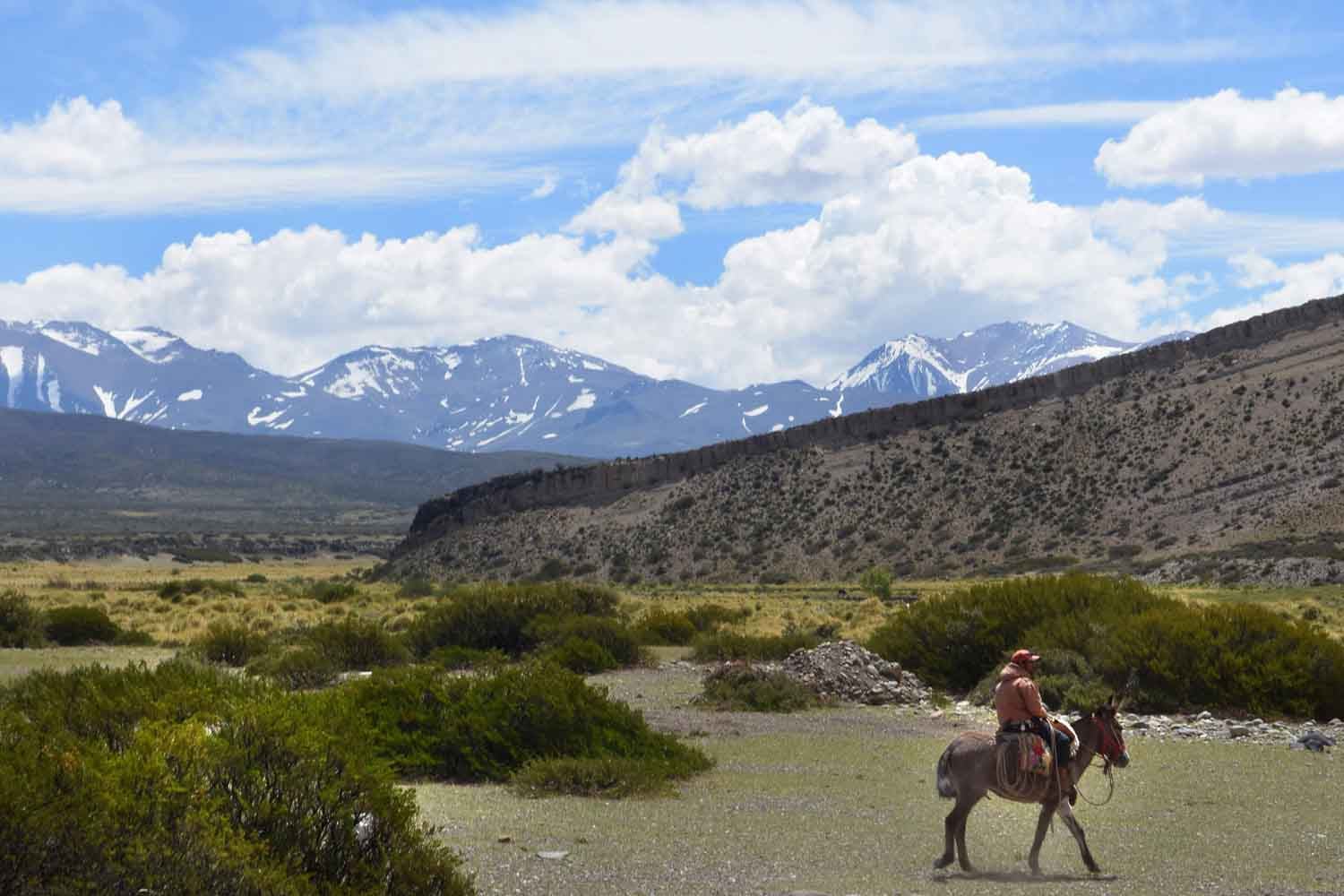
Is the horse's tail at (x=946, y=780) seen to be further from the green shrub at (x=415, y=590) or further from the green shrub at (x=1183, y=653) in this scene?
the green shrub at (x=415, y=590)

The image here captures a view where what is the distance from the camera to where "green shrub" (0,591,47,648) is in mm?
31922

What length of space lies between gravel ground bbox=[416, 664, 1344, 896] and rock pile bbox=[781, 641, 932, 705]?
3.94m

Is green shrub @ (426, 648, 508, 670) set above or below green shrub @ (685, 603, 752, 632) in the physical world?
above

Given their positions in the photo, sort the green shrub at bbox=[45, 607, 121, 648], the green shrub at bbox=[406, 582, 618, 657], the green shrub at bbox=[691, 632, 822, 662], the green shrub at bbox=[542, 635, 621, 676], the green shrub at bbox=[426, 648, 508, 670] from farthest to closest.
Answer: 1. the green shrub at bbox=[45, 607, 121, 648]
2. the green shrub at bbox=[406, 582, 618, 657]
3. the green shrub at bbox=[691, 632, 822, 662]
4. the green shrub at bbox=[426, 648, 508, 670]
5. the green shrub at bbox=[542, 635, 621, 676]

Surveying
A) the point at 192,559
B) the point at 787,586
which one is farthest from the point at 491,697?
the point at 192,559

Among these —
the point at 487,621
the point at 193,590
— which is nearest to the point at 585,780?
the point at 487,621

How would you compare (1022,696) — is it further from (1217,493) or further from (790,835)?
(1217,493)

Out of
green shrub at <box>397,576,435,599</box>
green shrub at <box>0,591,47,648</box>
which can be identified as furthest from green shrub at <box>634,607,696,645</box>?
green shrub at <box>397,576,435,599</box>

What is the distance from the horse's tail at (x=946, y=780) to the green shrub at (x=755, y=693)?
33.9 ft

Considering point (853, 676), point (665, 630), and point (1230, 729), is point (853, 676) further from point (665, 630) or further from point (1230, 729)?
point (665, 630)

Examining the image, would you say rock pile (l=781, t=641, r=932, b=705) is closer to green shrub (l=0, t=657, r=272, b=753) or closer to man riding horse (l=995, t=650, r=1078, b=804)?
green shrub (l=0, t=657, r=272, b=753)

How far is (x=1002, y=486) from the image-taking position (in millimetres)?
68938

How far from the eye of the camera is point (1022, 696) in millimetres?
10281

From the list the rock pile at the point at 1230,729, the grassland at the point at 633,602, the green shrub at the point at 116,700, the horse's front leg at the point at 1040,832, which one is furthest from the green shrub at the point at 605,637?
the horse's front leg at the point at 1040,832
